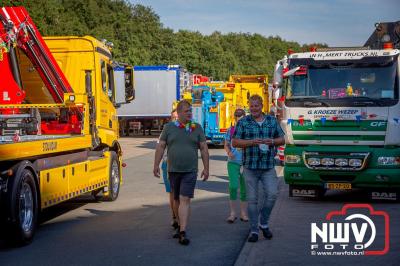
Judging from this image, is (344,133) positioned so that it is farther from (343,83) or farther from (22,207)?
(22,207)

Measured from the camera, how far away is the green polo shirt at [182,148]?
351 inches

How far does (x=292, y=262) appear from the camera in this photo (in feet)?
24.8

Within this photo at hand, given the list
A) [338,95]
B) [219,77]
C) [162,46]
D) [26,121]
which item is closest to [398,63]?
[338,95]

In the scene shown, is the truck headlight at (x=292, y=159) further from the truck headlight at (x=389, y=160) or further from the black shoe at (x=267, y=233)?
the black shoe at (x=267, y=233)

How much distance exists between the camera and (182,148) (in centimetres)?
895

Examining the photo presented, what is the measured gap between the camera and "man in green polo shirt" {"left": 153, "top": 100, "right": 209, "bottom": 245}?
8.91 metres

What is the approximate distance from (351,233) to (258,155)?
1758 millimetres

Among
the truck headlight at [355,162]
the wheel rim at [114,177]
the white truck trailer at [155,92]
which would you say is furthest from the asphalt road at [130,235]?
the white truck trailer at [155,92]

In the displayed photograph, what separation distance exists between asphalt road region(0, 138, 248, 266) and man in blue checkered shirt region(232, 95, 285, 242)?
46cm

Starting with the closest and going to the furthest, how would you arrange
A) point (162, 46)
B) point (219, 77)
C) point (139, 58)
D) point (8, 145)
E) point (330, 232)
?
point (8, 145), point (330, 232), point (139, 58), point (162, 46), point (219, 77)

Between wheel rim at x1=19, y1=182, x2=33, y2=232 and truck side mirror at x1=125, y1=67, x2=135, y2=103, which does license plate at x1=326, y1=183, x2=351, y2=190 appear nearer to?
truck side mirror at x1=125, y1=67, x2=135, y2=103

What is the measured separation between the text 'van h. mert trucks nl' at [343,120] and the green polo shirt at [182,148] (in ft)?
12.7

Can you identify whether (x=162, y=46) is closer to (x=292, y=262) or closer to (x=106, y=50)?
(x=106, y=50)

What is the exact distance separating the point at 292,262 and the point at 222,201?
18.0 ft
